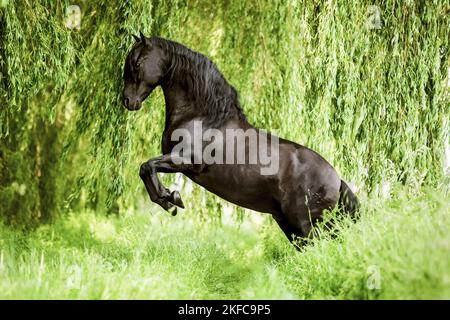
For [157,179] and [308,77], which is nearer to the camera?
[157,179]

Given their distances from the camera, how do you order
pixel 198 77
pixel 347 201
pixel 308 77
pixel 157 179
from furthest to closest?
pixel 308 77, pixel 347 201, pixel 198 77, pixel 157 179

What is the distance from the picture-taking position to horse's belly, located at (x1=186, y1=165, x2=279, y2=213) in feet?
12.9

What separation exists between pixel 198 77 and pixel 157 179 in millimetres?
818

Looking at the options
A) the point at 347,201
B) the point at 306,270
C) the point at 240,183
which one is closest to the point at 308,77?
the point at 347,201

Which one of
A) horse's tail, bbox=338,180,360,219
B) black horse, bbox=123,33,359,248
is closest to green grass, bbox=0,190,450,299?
horse's tail, bbox=338,180,360,219

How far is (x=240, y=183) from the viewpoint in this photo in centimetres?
395

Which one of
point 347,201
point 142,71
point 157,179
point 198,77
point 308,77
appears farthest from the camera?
point 308,77

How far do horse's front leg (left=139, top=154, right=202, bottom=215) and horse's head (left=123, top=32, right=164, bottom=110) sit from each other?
0.45 metres

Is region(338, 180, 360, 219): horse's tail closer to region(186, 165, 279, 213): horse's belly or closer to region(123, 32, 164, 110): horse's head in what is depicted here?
region(186, 165, 279, 213): horse's belly

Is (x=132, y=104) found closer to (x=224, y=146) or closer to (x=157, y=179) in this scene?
(x=157, y=179)

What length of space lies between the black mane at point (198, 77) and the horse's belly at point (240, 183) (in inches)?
14.2

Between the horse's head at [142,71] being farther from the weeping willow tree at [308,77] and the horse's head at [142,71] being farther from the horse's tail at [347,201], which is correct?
the horse's tail at [347,201]

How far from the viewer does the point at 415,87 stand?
5.11m
